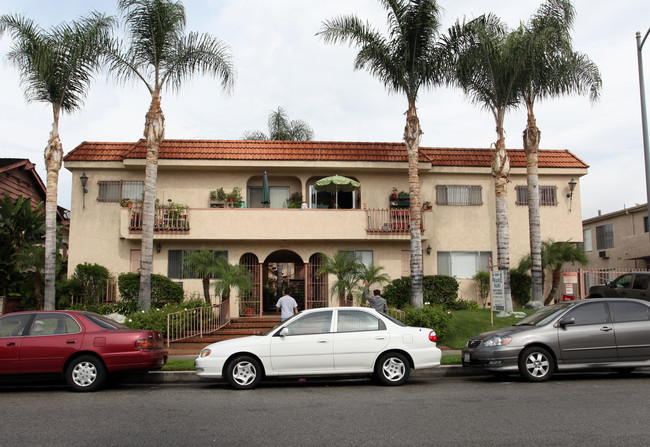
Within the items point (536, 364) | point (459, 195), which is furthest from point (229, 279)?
point (459, 195)

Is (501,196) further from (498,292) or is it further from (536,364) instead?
(536,364)

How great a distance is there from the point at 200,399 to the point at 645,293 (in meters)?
→ 13.4

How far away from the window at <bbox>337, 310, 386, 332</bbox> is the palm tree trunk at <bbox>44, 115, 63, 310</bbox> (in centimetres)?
1100

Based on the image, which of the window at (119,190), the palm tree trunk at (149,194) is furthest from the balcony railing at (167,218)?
the palm tree trunk at (149,194)

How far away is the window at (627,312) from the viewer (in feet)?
35.4

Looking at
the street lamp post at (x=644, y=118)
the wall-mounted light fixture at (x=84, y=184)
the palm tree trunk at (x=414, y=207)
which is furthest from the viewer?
the wall-mounted light fixture at (x=84, y=184)

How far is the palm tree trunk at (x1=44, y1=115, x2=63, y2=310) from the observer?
17.6m

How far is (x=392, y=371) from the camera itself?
10.3 meters

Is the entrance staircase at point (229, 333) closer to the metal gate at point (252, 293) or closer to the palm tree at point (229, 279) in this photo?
the metal gate at point (252, 293)

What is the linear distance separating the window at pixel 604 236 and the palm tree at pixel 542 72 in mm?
14965

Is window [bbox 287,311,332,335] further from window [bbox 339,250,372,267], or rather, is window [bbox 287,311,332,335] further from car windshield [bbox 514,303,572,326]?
window [bbox 339,250,372,267]

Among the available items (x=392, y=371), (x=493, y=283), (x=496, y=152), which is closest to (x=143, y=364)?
(x=392, y=371)

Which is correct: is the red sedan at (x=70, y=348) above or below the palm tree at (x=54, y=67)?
below

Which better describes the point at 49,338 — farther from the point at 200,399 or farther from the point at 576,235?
the point at 576,235
